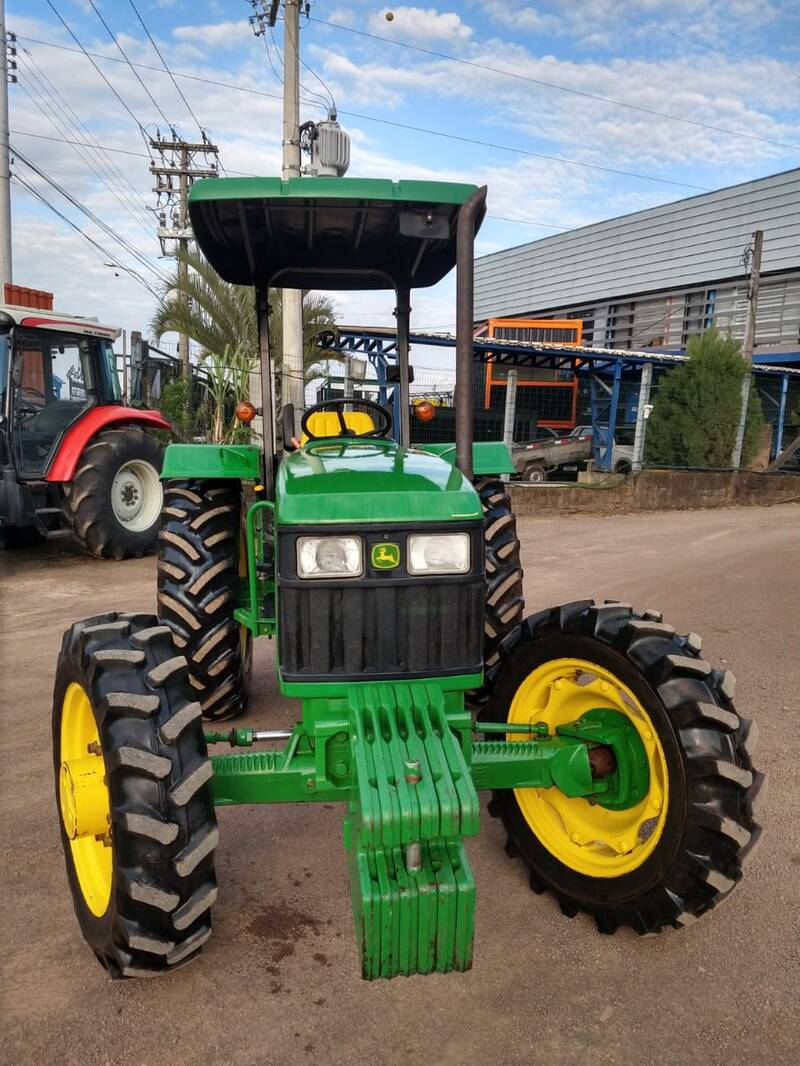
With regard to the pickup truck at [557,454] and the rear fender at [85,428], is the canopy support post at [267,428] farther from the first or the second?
the pickup truck at [557,454]

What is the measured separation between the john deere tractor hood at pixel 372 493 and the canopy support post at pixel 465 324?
120 millimetres

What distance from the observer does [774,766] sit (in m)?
3.82

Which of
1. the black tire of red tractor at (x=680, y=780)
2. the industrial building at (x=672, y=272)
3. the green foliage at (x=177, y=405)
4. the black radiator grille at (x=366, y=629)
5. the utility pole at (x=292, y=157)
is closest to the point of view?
the black tire of red tractor at (x=680, y=780)

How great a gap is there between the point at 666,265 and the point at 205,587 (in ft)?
88.3

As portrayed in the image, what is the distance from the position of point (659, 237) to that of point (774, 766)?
26917mm

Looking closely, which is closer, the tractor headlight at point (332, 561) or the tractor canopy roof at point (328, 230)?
the tractor headlight at point (332, 561)

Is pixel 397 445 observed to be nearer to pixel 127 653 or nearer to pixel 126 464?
pixel 127 653

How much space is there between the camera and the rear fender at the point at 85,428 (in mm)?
7672

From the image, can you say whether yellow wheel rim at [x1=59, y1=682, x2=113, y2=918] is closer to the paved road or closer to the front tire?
the paved road

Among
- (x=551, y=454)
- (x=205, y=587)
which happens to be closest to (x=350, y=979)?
(x=205, y=587)

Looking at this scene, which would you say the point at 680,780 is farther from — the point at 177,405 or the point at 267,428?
the point at 177,405

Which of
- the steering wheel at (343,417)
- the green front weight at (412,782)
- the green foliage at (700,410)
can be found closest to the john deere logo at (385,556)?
the green front weight at (412,782)

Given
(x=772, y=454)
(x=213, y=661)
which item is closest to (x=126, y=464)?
(x=213, y=661)

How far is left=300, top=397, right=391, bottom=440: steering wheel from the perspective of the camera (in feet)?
11.4
